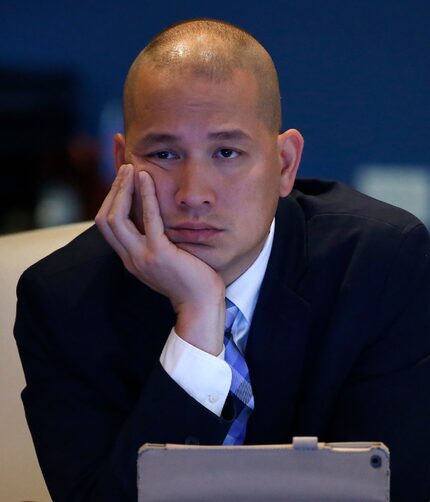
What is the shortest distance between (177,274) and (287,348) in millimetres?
230

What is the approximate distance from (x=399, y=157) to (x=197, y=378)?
8.30ft

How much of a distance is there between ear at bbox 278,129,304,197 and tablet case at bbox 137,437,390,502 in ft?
2.27

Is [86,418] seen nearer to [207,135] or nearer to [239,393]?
[239,393]

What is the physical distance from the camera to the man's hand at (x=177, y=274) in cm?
148

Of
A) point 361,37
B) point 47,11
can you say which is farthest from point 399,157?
point 47,11

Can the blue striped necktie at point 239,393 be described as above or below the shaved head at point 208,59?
below

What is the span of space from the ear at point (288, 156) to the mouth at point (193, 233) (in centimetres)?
21

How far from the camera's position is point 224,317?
1.51 metres

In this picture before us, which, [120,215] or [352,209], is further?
[352,209]

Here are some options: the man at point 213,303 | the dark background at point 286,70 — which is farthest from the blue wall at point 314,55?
the man at point 213,303

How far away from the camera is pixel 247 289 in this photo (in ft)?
5.41

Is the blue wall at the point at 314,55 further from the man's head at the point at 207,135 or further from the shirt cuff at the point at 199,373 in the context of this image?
the shirt cuff at the point at 199,373

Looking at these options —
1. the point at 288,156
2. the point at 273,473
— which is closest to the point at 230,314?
the point at 288,156

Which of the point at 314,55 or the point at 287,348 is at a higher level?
the point at 314,55
